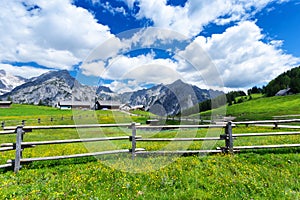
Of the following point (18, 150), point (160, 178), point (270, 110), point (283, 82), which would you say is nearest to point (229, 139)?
point (160, 178)

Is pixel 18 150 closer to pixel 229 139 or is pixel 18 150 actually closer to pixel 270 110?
pixel 229 139

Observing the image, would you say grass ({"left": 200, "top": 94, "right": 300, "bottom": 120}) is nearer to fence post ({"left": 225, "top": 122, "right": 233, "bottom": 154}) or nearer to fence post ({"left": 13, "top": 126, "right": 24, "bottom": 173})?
fence post ({"left": 225, "top": 122, "right": 233, "bottom": 154})

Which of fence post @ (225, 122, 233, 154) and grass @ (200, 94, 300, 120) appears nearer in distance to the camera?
fence post @ (225, 122, 233, 154)

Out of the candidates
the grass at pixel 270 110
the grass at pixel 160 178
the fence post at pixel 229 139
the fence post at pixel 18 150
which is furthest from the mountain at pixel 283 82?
the fence post at pixel 18 150

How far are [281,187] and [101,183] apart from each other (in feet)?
18.8

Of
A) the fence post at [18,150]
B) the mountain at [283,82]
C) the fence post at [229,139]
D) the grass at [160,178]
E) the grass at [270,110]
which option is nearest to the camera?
the grass at [160,178]

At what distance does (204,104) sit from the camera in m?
116

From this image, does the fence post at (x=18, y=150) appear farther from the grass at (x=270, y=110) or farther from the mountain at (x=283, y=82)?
the mountain at (x=283, y=82)

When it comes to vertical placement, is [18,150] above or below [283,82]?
below

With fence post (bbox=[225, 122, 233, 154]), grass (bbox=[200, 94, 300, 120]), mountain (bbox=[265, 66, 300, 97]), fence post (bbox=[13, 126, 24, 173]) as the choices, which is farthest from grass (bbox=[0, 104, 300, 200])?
mountain (bbox=[265, 66, 300, 97])

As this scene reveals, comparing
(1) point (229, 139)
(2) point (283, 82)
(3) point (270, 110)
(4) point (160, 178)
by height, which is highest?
(2) point (283, 82)

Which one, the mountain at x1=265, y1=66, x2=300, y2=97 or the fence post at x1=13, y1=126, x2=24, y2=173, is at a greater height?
the mountain at x1=265, y1=66, x2=300, y2=97

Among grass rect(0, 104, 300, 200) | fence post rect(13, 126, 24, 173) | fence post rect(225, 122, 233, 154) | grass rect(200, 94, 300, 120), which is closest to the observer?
grass rect(0, 104, 300, 200)

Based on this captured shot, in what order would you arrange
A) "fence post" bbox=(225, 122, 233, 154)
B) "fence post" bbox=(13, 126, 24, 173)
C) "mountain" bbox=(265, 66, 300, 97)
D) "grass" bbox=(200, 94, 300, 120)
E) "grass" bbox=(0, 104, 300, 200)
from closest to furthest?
"grass" bbox=(0, 104, 300, 200)
"fence post" bbox=(13, 126, 24, 173)
"fence post" bbox=(225, 122, 233, 154)
"grass" bbox=(200, 94, 300, 120)
"mountain" bbox=(265, 66, 300, 97)
